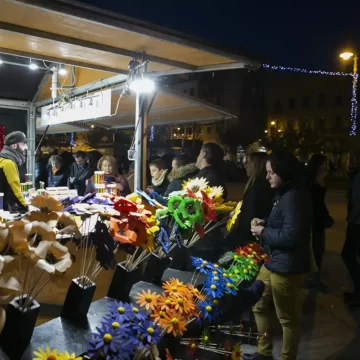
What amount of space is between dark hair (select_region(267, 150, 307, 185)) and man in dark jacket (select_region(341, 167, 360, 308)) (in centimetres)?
211

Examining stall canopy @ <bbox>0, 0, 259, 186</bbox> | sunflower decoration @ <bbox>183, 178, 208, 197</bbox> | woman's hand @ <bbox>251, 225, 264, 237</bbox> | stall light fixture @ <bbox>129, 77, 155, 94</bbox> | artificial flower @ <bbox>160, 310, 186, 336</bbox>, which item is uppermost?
stall canopy @ <bbox>0, 0, 259, 186</bbox>

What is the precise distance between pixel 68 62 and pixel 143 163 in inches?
50.4

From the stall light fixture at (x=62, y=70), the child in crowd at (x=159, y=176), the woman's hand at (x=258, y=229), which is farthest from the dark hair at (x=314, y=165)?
the stall light fixture at (x=62, y=70)

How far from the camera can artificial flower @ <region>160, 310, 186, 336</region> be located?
178 centimetres

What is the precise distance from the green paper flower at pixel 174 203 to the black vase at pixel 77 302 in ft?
2.28

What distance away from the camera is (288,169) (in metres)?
3.01

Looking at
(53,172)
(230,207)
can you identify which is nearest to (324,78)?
(53,172)

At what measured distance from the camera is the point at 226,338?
250cm

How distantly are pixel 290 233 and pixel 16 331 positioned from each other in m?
1.89

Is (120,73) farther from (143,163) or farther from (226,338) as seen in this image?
(226,338)

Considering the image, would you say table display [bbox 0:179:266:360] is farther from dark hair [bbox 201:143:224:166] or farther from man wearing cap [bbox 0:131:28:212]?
man wearing cap [bbox 0:131:28:212]

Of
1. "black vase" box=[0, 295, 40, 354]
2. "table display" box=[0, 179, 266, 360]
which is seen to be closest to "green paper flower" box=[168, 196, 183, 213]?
"table display" box=[0, 179, 266, 360]

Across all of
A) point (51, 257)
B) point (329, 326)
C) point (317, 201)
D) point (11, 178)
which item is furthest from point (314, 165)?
point (51, 257)

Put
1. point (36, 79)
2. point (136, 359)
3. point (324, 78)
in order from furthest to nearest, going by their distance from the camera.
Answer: point (324, 78) → point (36, 79) → point (136, 359)
